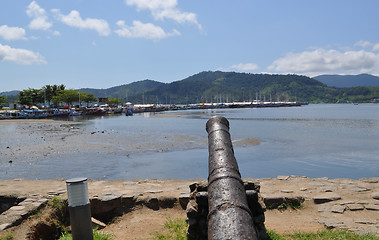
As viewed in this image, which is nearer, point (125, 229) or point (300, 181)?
point (125, 229)

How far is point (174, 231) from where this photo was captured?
18.1 feet

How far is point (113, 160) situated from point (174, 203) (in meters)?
9.98

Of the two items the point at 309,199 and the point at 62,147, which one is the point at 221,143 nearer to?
the point at 309,199

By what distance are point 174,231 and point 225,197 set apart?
211 cm

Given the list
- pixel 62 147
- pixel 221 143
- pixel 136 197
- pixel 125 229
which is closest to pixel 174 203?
pixel 136 197

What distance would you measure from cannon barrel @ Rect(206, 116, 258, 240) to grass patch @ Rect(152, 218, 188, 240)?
142 cm

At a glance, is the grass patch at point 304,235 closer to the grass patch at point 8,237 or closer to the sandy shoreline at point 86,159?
the grass patch at point 8,237

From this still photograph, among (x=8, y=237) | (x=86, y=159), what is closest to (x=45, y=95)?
(x=86, y=159)

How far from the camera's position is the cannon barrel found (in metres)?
3.24

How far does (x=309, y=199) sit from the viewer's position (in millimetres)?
7105

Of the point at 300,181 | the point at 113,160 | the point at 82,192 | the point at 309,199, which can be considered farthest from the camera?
the point at 113,160

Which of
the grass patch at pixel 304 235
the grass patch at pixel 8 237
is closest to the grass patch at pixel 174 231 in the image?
the grass patch at pixel 304 235

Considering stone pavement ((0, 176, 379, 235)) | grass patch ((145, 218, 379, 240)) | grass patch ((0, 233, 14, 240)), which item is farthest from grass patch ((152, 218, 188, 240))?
grass patch ((0, 233, 14, 240))

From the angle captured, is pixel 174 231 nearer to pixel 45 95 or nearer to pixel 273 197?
pixel 273 197
